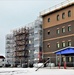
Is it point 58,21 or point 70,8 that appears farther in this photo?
point 58,21

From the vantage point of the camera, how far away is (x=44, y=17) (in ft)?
192

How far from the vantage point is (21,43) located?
83938 mm

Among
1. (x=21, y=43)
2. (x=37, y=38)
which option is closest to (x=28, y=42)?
(x=21, y=43)

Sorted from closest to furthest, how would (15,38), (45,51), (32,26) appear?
(45,51), (32,26), (15,38)

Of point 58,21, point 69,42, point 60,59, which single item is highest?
point 58,21

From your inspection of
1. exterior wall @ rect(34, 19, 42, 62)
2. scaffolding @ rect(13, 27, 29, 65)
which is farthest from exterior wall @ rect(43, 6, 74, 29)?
scaffolding @ rect(13, 27, 29, 65)

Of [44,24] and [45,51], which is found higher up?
[44,24]

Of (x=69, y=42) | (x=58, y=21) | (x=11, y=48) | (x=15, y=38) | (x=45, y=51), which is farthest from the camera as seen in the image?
(x=11, y=48)

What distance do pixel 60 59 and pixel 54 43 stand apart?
192 inches

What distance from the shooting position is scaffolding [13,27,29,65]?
266 ft

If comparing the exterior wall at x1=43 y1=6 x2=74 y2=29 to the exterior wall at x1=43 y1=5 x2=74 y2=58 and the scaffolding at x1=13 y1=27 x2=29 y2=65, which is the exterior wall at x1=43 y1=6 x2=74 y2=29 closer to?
the exterior wall at x1=43 y1=5 x2=74 y2=58

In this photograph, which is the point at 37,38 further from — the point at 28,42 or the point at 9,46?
the point at 9,46

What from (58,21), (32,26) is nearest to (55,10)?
(58,21)

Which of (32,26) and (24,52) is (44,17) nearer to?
(32,26)
